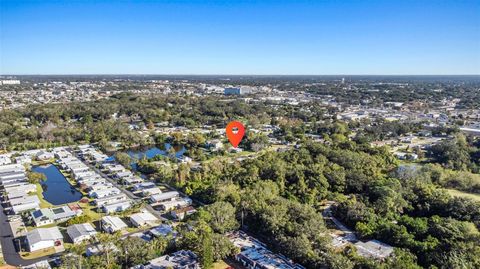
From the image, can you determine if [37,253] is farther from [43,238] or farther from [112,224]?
[112,224]

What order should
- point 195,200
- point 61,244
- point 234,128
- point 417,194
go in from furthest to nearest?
1. point 234,128
2. point 195,200
3. point 417,194
4. point 61,244

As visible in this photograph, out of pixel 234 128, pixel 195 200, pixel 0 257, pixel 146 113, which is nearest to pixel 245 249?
pixel 195 200

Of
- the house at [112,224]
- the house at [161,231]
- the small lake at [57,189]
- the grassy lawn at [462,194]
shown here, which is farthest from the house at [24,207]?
the grassy lawn at [462,194]

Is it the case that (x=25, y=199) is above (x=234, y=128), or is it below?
below

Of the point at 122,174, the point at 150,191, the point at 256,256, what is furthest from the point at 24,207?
the point at 256,256

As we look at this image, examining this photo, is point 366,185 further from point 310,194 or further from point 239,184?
point 239,184

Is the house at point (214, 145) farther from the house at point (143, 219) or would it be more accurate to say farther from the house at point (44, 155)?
the house at point (143, 219)

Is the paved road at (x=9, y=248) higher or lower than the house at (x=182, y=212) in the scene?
lower

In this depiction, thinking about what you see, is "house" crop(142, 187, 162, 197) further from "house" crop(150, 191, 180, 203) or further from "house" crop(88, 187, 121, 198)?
"house" crop(88, 187, 121, 198)
